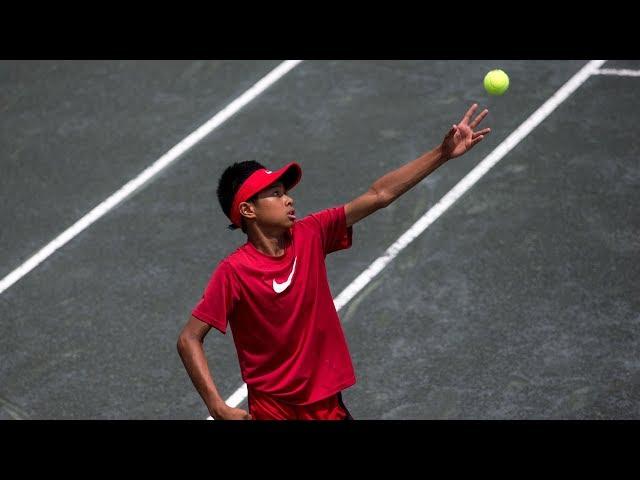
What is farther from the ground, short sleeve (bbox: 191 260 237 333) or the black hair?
the black hair

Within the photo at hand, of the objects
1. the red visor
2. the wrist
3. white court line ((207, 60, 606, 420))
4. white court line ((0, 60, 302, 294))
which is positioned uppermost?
the red visor

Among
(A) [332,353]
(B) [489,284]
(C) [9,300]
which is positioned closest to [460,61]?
(B) [489,284]

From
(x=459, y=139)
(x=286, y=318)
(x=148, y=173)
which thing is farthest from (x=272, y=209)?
(x=148, y=173)

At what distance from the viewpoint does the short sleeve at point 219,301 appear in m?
4.91

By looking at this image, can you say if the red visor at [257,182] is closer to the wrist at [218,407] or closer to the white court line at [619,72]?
the wrist at [218,407]

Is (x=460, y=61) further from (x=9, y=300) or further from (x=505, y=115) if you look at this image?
(x=9, y=300)

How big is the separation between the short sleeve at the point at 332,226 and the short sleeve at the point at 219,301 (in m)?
0.51

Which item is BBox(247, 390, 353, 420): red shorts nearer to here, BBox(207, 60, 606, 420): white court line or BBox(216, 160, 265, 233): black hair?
BBox(216, 160, 265, 233): black hair

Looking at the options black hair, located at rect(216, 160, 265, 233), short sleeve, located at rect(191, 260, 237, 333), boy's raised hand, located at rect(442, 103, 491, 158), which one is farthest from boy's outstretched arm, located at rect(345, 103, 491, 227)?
short sleeve, located at rect(191, 260, 237, 333)

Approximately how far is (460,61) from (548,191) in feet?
7.77

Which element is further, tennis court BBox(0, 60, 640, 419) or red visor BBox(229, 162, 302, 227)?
tennis court BBox(0, 60, 640, 419)

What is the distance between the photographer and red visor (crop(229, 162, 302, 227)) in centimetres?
500

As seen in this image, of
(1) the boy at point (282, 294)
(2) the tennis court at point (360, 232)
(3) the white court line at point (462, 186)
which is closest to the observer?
(1) the boy at point (282, 294)

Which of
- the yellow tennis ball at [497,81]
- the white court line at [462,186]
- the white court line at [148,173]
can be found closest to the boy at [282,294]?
the yellow tennis ball at [497,81]
